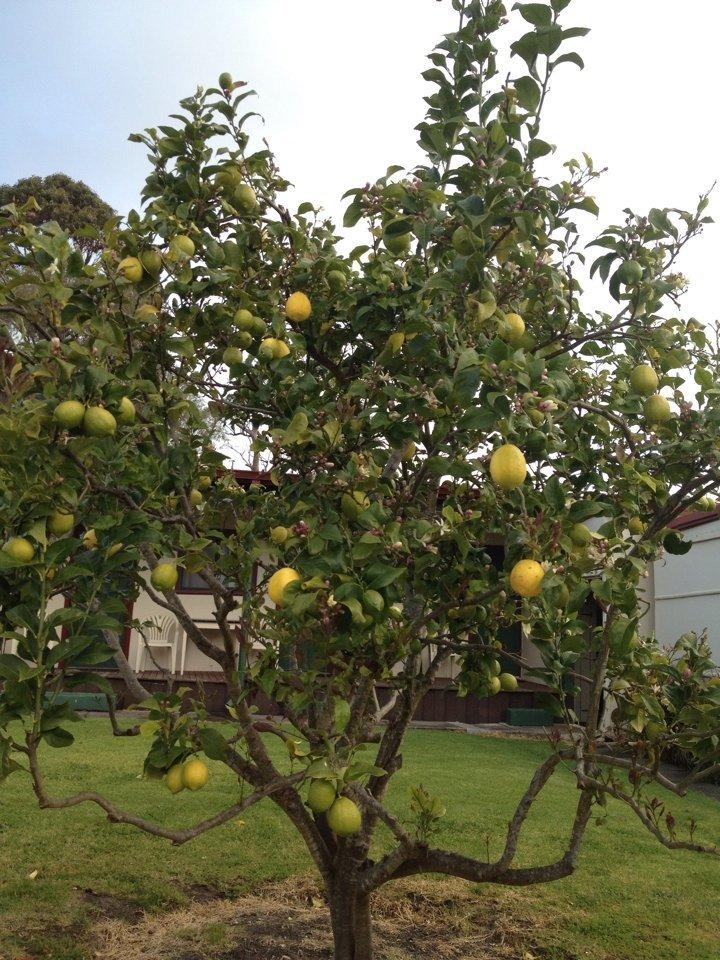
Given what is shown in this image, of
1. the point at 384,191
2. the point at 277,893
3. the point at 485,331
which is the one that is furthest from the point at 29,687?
the point at 277,893

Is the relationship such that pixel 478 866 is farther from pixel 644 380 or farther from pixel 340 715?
pixel 644 380

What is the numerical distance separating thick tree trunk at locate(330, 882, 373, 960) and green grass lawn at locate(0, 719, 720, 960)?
1140 mm

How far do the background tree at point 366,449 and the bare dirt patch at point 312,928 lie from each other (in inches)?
24.6

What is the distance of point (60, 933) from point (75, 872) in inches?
33.5

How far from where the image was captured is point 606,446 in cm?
297

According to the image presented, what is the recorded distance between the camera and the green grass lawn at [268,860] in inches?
158

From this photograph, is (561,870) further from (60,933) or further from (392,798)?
(392,798)

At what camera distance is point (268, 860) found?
5.04 m

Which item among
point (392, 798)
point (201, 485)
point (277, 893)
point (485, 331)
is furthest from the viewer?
point (392, 798)

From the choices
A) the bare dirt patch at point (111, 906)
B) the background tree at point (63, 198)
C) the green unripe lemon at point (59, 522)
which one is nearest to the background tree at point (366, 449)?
the green unripe lemon at point (59, 522)

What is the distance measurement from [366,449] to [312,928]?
2.66 metres

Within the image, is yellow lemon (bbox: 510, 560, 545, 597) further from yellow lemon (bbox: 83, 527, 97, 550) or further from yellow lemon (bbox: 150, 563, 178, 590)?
yellow lemon (bbox: 83, 527, 97, 550)

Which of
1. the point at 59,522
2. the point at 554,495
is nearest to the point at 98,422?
the point at 59,522

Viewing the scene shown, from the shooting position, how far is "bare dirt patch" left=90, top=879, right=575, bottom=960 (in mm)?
3721
